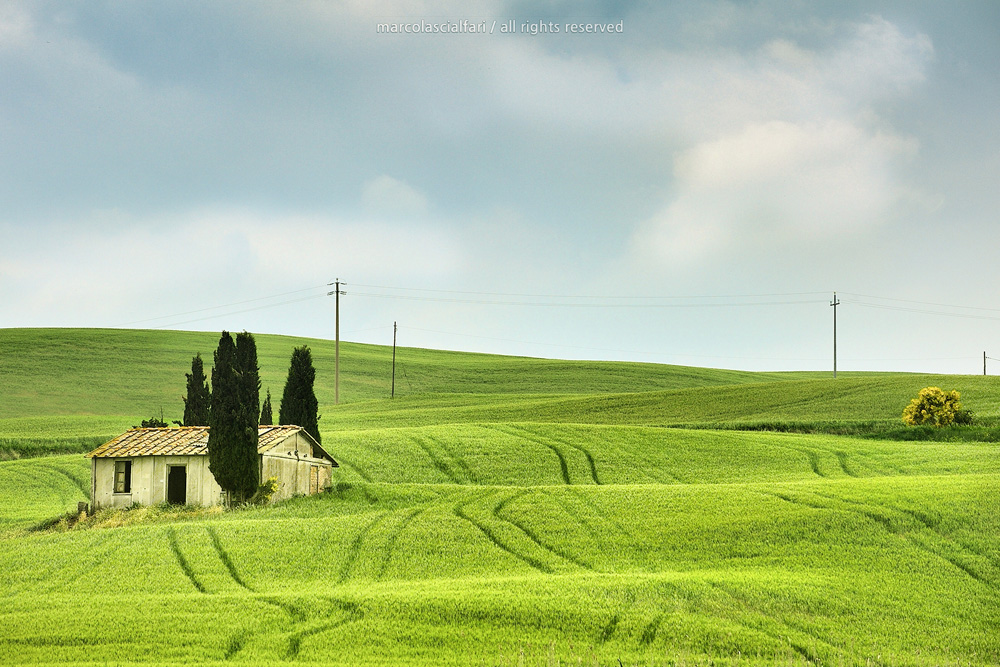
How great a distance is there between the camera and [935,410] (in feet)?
178

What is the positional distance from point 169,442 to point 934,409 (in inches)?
1687

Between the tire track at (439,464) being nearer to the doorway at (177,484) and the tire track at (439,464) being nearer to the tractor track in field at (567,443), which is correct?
the tractor track in field at (567,443)

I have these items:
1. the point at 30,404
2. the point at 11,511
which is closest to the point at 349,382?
the point at 30,404

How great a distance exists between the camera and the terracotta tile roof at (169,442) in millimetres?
38375

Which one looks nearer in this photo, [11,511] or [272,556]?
[272,556]

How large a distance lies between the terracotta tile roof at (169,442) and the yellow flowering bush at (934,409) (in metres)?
36.1

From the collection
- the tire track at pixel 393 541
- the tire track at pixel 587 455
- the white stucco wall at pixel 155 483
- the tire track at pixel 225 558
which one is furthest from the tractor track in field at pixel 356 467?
the tire track at pixel 225 558

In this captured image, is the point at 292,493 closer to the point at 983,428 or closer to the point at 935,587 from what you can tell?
the point at 935,587

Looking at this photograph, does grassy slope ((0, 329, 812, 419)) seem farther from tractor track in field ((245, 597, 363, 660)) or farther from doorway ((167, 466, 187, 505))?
tractor track in field ((245, 597, 363, 660))

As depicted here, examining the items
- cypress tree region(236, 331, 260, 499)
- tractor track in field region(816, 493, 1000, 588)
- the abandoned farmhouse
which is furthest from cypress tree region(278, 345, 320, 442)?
tractor track in field region(816, 493, 1000, 588)

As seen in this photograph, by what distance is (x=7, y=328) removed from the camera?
12025 centimetres

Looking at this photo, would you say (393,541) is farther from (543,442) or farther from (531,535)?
(543,442)

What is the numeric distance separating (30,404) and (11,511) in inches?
1720

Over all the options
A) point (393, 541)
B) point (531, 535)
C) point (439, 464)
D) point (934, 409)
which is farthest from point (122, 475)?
point (934, 409)
